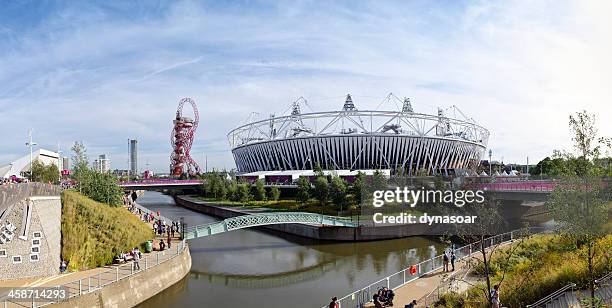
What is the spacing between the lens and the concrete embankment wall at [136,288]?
1733cm

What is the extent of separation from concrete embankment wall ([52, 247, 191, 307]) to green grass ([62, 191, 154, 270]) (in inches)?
115

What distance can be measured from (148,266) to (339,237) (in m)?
18.1

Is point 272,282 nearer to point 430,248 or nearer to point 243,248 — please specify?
point 243,248

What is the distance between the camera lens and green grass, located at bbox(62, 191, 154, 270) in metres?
22.0

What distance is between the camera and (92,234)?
23.8 m

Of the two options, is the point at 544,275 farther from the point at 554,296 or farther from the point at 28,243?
the point at 28,243

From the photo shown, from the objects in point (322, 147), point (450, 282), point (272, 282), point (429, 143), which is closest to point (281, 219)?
point (272, 282)

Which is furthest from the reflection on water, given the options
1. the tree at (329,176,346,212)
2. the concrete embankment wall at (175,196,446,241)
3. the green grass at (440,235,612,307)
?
the tree at (329,176,346,212)

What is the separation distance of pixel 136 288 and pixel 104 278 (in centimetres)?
144

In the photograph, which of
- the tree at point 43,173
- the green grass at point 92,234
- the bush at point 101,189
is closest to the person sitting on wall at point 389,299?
the green grass at point 92,234

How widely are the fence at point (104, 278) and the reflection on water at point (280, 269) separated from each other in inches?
61.4

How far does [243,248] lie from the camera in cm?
3472

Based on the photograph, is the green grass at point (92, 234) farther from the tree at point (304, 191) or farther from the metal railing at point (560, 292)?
the tree at point (304, 191)

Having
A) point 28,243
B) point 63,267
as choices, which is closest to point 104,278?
point 63,267
